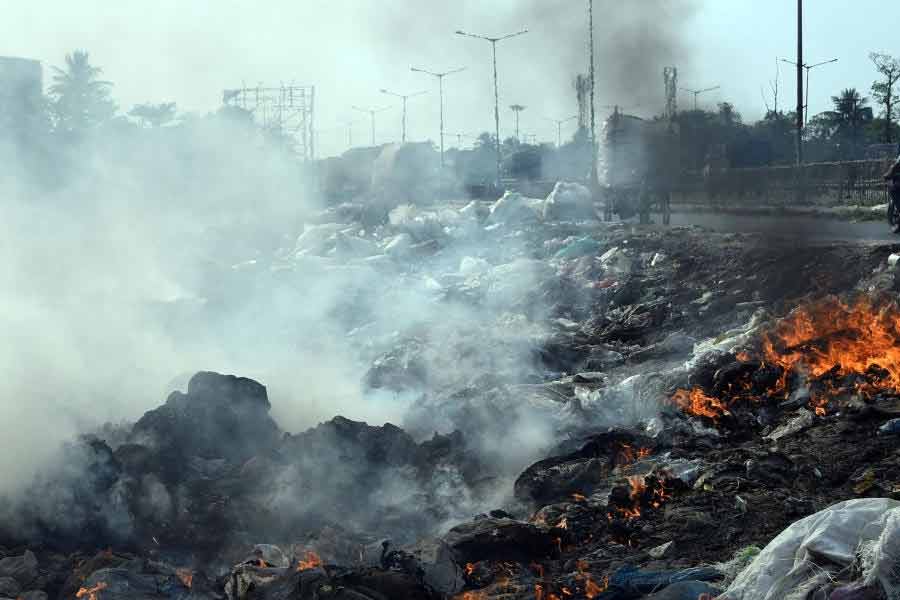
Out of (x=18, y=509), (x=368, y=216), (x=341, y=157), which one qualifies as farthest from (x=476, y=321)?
(x=341, y=157)

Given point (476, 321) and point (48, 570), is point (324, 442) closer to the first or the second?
point (48, 570)

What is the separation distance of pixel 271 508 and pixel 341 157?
3092cm

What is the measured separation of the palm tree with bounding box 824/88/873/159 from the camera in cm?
4291

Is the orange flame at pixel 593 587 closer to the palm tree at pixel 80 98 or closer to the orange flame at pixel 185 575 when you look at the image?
the orange flame at pixel 185 575

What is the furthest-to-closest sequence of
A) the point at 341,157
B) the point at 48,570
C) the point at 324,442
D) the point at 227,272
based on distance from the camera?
the point at 341,157 < the point at 227,272 < the point at 324,442 < the point at 48,570

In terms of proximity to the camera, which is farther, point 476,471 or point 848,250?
point 848,250

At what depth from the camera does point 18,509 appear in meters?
5.79

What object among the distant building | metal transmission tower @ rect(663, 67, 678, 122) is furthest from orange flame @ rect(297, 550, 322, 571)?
metal transmission tower @ rect(663, 67, 678, 122)

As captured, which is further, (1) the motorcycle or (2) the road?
(2) the road

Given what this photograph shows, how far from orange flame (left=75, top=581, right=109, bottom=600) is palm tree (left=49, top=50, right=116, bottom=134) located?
13913 mm

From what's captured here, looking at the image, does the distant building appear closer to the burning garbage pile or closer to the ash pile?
the ash pile

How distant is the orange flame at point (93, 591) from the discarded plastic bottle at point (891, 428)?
174 inches

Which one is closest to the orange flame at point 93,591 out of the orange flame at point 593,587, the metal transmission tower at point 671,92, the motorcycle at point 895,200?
the orange flame at point 593,587

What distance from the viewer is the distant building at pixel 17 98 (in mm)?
11570
